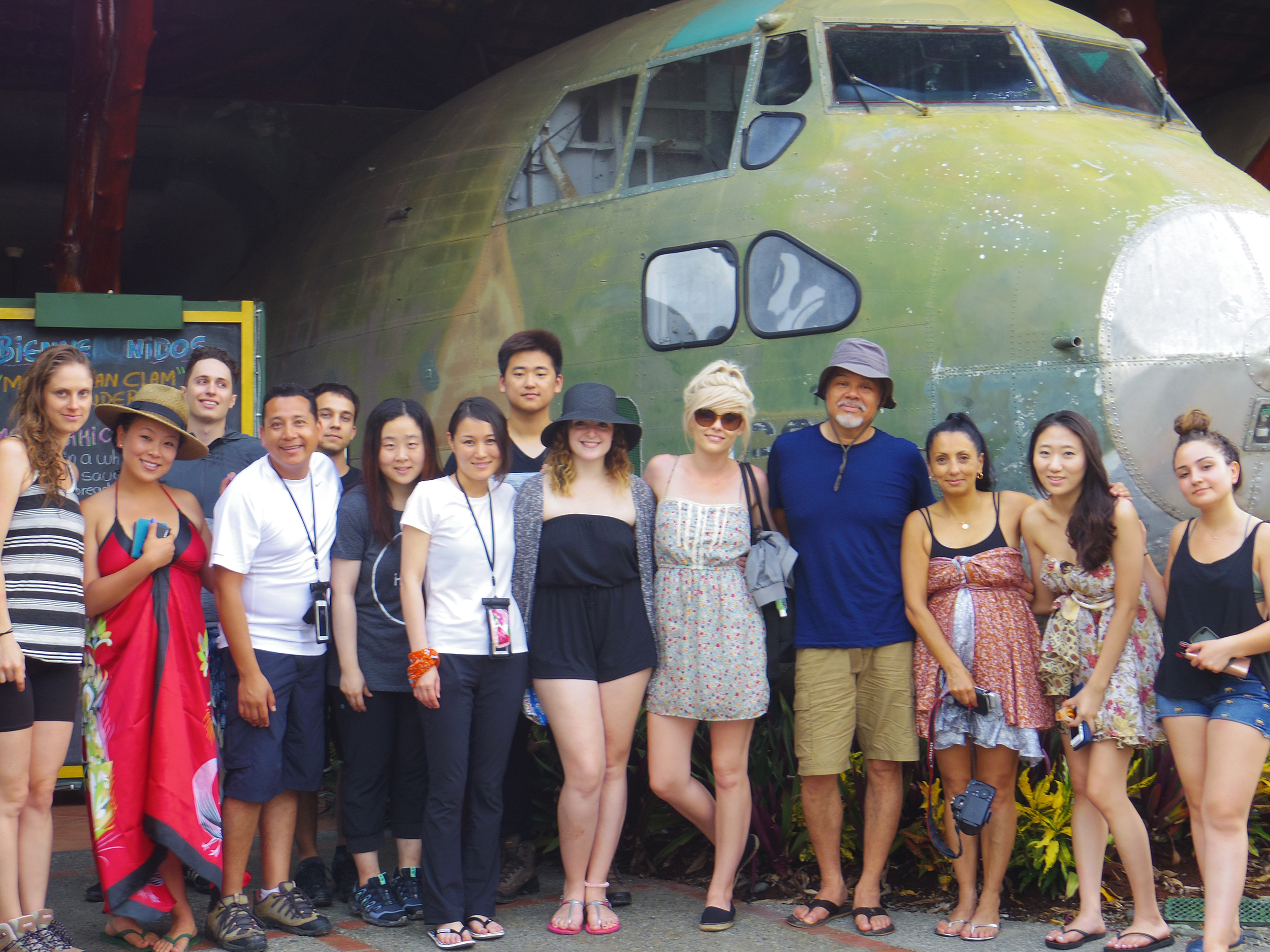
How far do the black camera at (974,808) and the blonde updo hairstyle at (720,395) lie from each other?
1516 mm

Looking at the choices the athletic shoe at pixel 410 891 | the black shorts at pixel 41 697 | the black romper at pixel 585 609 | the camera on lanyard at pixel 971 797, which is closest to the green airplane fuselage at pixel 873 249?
the camera on lanyard at pixel 971 797

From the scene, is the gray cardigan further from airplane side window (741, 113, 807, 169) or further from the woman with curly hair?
airplane side window (741, 113, 807, 169)

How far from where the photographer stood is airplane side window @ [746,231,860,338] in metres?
5.61

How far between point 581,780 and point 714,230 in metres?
2.78

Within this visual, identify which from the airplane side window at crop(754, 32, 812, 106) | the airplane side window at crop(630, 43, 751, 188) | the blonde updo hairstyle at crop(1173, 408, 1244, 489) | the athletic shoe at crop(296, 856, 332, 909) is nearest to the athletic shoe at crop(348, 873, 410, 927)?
the athletic shoe at crop(296, 856, 332, 909)

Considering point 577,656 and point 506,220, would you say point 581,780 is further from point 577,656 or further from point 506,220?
point 506,220

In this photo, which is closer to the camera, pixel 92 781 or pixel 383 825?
pixel 92 781

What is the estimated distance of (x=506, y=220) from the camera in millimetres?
7051

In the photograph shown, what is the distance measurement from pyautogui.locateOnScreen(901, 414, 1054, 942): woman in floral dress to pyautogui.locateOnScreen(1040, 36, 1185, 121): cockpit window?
8.65ft

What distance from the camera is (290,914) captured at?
4.57 meters

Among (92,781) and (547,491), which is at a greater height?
(547,491)

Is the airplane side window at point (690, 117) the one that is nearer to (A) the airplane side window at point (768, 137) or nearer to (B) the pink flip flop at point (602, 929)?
(A) the airplane side window at point (768, 137)

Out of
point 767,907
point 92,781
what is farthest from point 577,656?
point 92,781

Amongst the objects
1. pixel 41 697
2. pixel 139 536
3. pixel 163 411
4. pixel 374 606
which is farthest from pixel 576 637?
pixel 41 697
